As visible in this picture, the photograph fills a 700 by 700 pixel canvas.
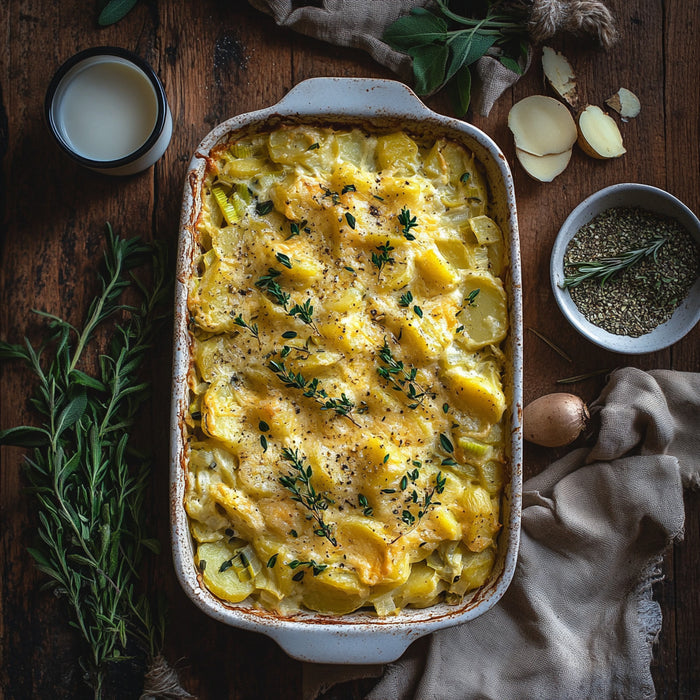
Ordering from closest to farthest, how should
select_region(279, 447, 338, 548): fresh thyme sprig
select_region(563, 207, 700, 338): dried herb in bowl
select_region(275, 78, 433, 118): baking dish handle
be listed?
select_region(279, 447, 338, 548): fresh thyme sprig → select_region(275, 78, 433, 118): baking dish handle → select_region(563, 207, 700, 338): dried herb in bowl

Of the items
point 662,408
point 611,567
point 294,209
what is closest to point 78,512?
point 294,209

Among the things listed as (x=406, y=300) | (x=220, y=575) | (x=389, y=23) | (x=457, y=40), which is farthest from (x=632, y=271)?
(x=220, y=575)

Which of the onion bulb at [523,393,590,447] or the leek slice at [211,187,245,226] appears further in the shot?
the onion bulb at [523,393,590,447]

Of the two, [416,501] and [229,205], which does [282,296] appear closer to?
[229,205]

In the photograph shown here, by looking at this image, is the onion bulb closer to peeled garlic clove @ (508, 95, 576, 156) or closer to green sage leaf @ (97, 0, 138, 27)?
peeled garlic clove @ (508, 95, 576, 156)

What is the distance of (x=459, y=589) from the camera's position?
2301 mm

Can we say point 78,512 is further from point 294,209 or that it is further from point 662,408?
point 662,408

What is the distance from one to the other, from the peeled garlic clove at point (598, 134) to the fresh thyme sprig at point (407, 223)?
89 cm

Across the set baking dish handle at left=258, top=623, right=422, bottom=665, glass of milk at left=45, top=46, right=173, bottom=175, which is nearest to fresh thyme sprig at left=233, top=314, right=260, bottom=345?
glass of milk at left=45, top=46, right=173, bottom=175

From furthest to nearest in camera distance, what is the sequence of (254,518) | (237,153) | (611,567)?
1. (611,567)
2. (237,153)
3. (254,518)

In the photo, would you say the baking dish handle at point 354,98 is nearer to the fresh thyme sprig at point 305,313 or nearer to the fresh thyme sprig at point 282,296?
the fresh thyme sprig at point 282,296

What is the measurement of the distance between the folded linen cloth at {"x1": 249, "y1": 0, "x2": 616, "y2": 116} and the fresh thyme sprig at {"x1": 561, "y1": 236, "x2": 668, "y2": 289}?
71cm

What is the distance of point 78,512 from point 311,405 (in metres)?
0.91

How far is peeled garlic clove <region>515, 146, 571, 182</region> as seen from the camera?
262 cm
